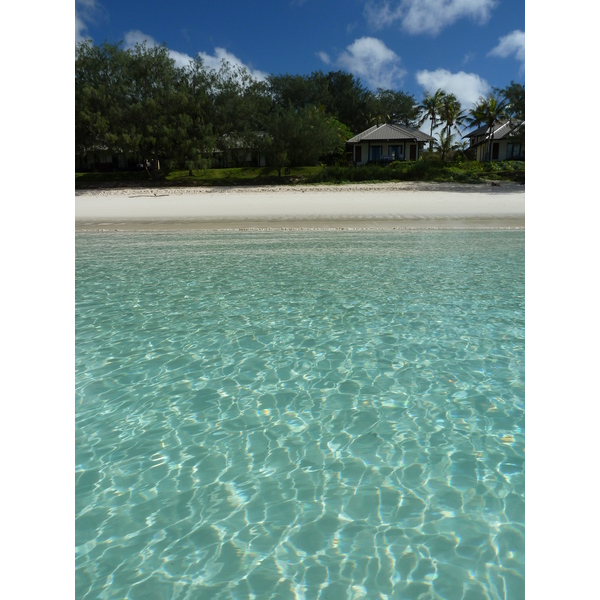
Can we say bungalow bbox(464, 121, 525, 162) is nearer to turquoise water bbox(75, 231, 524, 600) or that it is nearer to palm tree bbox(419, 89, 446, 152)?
palm tree bbox(419, 89, 446, 152)

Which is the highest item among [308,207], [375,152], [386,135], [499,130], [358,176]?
[499,130]

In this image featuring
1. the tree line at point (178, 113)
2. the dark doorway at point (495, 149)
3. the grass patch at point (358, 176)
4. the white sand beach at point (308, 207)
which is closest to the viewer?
the white sand beach at point (308, 207)

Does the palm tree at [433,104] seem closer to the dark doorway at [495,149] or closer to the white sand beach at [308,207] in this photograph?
the dark doorway at [495,149]

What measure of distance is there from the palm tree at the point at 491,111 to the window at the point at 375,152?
7834 millimetres

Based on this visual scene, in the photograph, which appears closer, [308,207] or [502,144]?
[308,207]

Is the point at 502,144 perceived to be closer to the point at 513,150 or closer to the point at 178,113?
the point at 513,150

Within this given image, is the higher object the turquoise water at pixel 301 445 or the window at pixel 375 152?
the window at pixel 375 152

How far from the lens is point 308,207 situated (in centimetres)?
1945

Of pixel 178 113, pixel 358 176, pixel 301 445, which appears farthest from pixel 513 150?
pixel 301 445

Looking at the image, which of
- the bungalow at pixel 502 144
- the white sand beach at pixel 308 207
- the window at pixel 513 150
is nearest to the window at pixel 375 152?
the bungalow at pixel 502 144

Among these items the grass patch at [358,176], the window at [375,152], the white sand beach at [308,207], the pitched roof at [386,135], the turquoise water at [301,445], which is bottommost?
the turquoise water at [301,445]

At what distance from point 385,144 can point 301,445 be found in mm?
40275

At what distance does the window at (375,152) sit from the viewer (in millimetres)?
40844
